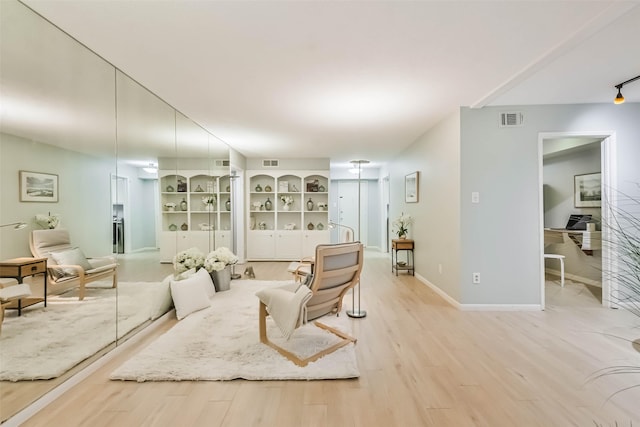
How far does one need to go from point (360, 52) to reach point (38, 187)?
7.59ft

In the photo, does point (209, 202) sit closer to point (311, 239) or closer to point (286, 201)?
point (286, 201)

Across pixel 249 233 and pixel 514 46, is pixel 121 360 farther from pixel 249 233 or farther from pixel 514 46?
pixel 249 233

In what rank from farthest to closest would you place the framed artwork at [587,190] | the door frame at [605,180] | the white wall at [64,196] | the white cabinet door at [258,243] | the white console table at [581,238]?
1. the white cabinet door at [258,243]
2. the framed artwork at [587,190]
3. the white console table at [581,238]
4. the door frame at [605,180]
5. the white wall at [64,196]

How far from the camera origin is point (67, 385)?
6.61 feet

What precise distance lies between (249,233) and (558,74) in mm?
5894

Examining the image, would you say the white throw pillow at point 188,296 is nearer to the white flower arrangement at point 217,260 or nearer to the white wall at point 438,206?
the white flower arrangement at point 217,260

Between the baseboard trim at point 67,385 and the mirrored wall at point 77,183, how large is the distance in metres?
0.04

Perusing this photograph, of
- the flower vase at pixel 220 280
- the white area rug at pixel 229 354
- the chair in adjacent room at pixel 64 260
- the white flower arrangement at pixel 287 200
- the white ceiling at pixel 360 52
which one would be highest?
the white ceiling at pixel 360 52

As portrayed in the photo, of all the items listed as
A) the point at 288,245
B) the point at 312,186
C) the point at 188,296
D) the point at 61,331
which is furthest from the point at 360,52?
the point at 288,245

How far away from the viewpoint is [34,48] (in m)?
1.84

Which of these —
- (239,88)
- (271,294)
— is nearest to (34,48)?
(239,88)

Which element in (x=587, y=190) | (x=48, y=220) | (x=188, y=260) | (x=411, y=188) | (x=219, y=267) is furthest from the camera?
(x=411, y=188)

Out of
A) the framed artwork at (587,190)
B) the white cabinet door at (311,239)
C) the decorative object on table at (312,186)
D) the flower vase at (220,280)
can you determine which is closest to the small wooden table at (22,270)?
the flower vase at (220,280)

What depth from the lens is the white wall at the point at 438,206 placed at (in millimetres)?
3727
